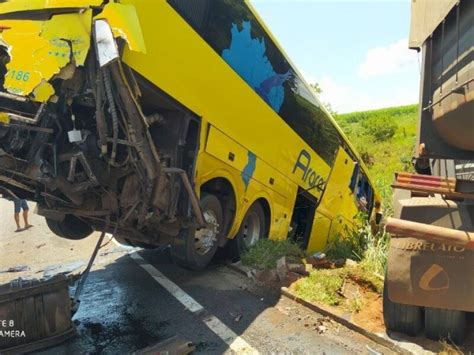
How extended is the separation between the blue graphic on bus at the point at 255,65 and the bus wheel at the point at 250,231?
5.02 feet

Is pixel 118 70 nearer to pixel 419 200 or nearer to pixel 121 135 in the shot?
pixel 121 135

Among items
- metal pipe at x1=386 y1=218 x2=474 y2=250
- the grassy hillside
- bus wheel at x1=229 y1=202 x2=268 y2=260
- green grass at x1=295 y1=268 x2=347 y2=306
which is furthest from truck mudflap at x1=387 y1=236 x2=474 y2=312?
the grassy hillside

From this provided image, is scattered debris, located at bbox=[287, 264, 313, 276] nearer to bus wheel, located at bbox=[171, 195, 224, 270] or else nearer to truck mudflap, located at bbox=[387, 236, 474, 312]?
bus wheel, located at bbox=[171, 195, 224, 270]

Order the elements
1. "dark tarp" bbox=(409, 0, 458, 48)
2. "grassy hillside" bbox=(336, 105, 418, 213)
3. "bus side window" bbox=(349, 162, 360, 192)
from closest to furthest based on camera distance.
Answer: "dark tarp" bbox=(409, 0, 458, 48), "bus side window" bbox=(349, 162, 360, 192), "grassy hillside" bbox=(336, 105, 418, 213)

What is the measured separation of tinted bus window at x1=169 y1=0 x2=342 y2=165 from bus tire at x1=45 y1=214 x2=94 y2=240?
2.88m

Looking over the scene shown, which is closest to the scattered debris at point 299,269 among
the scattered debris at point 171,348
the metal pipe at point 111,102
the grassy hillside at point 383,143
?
the scattered debris at point 171,348

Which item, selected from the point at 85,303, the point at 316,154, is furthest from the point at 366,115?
the point at 85,303

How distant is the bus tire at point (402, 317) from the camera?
3.57 m

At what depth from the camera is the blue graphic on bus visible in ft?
Answer: 17.3

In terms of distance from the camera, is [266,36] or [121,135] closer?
[121,135]

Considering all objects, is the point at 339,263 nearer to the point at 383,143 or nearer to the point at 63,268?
the point at 63,268

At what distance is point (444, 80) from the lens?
3148 millimetres

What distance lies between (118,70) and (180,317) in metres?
2.39

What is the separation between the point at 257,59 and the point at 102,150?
2.67 meters
